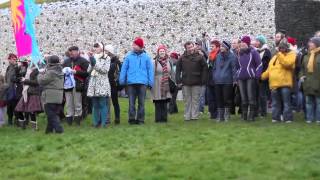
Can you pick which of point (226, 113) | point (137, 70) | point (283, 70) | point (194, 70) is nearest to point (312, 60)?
point (283, 70)

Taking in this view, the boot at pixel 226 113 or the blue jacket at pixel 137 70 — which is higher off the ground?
the blue jacket at pixel 137 70

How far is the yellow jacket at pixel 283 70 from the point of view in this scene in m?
12.3

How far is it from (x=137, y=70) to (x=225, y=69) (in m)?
1.82

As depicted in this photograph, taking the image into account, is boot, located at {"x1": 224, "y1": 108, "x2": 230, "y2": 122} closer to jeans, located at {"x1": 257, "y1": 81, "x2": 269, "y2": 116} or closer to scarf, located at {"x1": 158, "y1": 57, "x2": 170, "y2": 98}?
jeans, located at {"x1": 257, "y1": 81, "x2": 269, "y2": 116}

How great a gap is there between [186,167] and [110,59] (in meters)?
5.85

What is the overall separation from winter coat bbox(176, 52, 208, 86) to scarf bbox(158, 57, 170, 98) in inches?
13.7

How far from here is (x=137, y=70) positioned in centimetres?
1283

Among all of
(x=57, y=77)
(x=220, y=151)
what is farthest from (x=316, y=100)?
(x=57, y=77)

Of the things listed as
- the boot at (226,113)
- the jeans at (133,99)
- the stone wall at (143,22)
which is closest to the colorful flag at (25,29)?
the jeans at (133,99)

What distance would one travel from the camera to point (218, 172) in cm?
739

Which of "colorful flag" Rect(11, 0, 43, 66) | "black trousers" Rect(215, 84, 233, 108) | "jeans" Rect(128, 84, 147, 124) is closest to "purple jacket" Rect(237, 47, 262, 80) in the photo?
"black trousers" Rect(215, 84, 233, 108)

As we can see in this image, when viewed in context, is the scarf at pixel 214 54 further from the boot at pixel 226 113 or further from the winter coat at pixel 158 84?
the boot at pixel 226 113

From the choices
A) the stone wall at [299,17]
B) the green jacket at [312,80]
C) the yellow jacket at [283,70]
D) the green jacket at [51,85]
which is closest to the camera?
the green jacket at [51,85]

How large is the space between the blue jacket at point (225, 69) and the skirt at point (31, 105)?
371 centimetres
